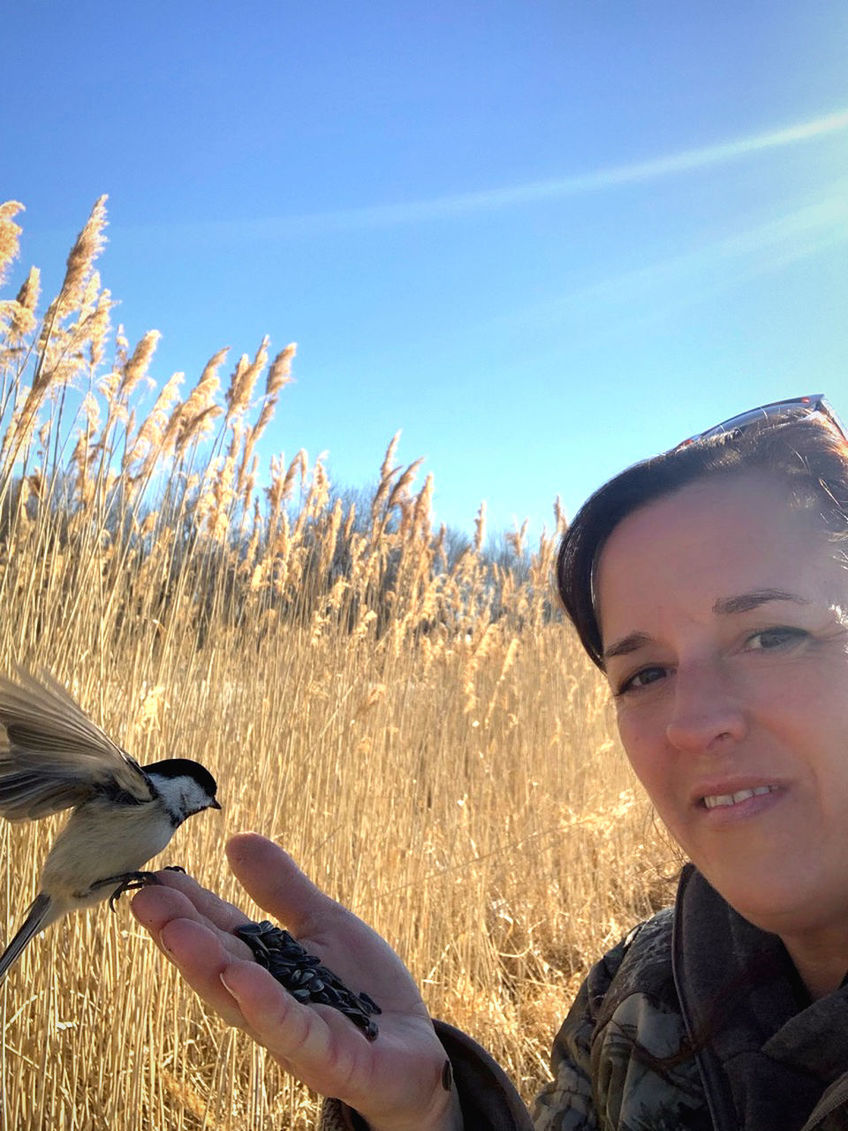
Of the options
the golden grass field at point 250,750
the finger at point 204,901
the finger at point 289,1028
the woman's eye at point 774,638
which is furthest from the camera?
the golden grass field at point 250,750

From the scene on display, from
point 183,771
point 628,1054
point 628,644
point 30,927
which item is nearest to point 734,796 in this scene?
point 628,644

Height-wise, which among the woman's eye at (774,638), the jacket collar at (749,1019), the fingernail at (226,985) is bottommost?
the jacket collar at (749,1019)

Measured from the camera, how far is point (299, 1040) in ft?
2.77

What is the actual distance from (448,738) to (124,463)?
7.00 feet

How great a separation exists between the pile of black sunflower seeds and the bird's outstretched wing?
244 millimetres

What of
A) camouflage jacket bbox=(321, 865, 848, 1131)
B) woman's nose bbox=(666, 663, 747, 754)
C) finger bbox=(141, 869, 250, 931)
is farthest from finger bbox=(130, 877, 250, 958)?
woman's nose bbox=(666, 663, 747, 754)

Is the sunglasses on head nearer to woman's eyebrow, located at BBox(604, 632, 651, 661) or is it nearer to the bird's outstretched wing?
woman's eyebrow, located at BBox(604, 632, 651, 661)

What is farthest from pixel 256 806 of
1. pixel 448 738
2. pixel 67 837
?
pixel 448 738

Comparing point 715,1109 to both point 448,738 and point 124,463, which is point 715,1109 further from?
point 448,738

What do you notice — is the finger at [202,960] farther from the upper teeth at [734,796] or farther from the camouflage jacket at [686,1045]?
the upper teeth at [734,796]

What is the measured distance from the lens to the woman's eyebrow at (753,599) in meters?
0.92

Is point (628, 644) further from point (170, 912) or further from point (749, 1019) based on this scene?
point (170, 912)

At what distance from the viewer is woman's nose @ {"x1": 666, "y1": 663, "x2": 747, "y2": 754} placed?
91cm

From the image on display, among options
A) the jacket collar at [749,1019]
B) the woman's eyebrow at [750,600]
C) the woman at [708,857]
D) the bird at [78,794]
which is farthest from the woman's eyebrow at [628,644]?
the bird at [78,794]
